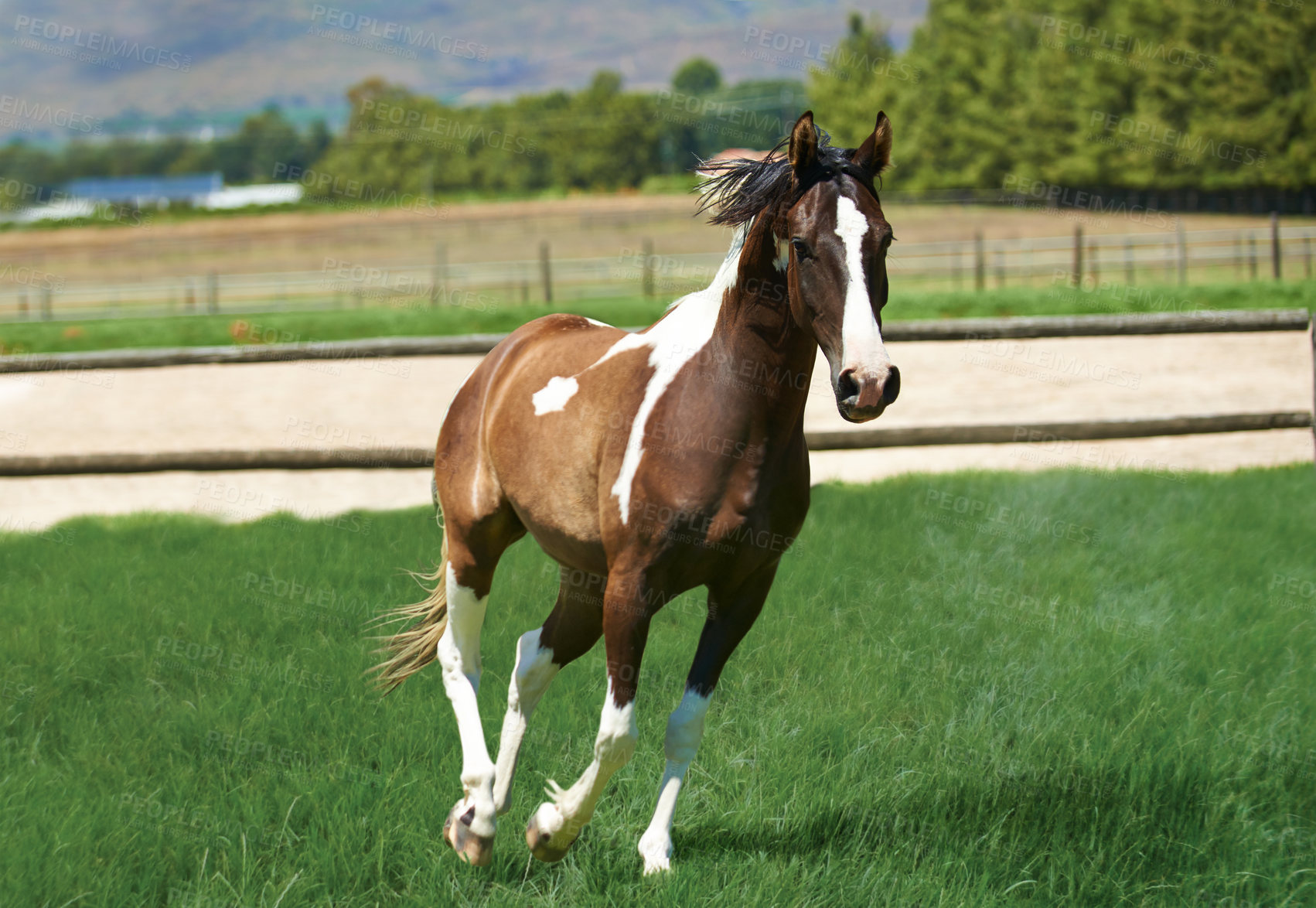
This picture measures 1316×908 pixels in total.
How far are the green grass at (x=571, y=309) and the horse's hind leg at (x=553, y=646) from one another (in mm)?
12360

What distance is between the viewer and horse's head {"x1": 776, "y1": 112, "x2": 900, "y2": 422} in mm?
2131

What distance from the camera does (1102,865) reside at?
2896mm

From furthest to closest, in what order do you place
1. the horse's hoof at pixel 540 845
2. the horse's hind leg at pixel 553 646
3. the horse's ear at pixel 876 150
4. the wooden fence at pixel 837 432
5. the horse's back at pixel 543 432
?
the wooden fence at pixel 837 432 → the horse's hind leg at pixel 553 646 → the horse's back at pixel 543 432 → the horse's hoof at pixel 540 845 → the horse's ear at pixel 876 150

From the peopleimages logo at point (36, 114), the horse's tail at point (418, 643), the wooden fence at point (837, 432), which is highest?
the peopleimages logo at point (36, 114)

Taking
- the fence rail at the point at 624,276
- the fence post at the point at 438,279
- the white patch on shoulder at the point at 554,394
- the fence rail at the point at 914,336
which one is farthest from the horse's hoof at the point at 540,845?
the fence post at the point at 438,279

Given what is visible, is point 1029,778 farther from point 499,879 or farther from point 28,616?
point 28,616

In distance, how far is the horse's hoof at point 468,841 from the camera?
2787mm

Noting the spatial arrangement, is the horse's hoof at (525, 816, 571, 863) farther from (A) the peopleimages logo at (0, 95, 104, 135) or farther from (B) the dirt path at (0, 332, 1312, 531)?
(A) the peopleimages logo at (0, 95, 104, 135)

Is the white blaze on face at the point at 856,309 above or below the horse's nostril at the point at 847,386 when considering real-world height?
above

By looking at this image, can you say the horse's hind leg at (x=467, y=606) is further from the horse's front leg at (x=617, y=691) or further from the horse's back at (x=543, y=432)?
the horse's front leg at (x=617, y=691)

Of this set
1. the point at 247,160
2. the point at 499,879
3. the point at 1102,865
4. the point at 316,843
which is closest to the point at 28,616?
the point at 316,843

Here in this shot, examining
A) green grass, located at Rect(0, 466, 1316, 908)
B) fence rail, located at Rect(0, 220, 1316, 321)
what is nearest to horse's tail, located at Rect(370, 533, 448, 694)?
green grass, located at Rect(0, 466, 1316, 908)

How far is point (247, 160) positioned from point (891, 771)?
146m

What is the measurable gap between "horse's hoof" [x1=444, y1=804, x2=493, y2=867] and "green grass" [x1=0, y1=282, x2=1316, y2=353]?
12695 mm
